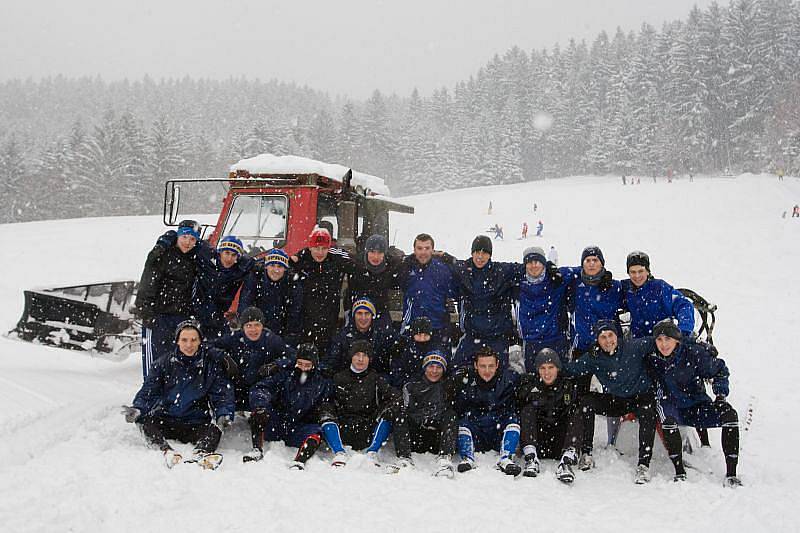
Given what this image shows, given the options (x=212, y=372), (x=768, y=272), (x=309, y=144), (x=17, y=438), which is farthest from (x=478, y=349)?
(x=309, y=144)

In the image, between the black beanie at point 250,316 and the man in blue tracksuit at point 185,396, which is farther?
the black beanie at point 250,316

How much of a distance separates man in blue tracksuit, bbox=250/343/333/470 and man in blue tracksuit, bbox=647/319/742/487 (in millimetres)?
3164

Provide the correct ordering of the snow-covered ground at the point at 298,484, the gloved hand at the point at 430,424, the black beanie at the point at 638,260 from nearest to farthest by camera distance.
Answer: the snow-covered ground at the point at 298,484 < the gloved hand at the point at 430,424 < the black beanie at the point at 638,260

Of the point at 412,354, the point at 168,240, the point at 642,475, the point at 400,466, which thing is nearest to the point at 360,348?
the point at 412,354

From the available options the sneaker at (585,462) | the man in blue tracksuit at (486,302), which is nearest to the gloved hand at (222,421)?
the man in blue tracksuit at (486,302)

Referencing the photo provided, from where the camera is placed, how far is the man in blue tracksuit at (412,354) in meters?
5.66

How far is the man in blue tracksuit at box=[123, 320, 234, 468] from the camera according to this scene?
4.80 metres

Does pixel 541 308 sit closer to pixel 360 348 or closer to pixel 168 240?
pixel 360 348

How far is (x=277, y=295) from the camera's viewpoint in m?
5.81

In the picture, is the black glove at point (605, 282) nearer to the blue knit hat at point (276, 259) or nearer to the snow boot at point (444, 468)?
the snow boot at point (444, 468)

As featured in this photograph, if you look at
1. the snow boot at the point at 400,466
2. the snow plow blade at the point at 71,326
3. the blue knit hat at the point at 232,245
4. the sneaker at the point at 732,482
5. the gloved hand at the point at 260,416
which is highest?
the blue knit hat at the point at 232,245

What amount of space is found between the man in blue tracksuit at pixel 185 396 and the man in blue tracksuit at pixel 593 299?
362 cm

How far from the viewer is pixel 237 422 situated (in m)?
5.63

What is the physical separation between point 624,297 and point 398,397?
103 inches
